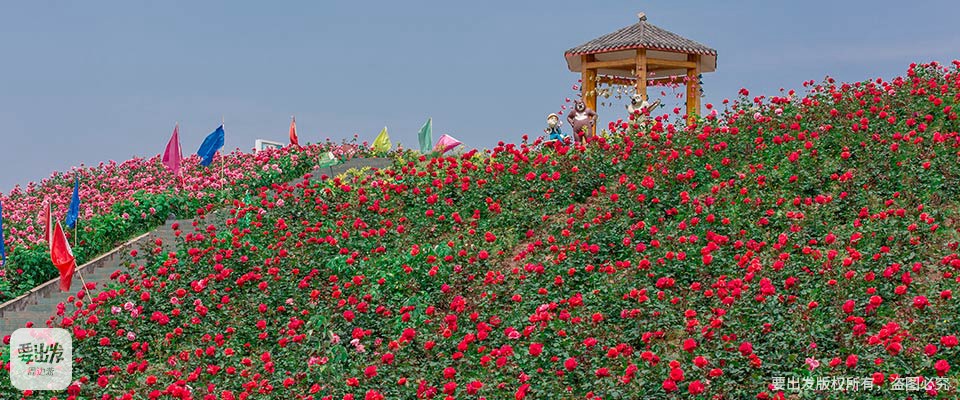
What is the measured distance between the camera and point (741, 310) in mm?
7941

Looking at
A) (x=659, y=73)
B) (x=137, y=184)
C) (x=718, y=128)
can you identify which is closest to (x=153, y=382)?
(x=718, y=128)

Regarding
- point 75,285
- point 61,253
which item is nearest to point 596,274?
point 61,253

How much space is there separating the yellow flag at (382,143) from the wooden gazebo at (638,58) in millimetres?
4259

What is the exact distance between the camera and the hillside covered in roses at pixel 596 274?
757 centimetres

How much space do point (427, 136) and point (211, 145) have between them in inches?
170

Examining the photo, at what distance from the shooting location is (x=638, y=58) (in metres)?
20.1

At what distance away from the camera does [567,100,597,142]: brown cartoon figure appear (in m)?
17.3

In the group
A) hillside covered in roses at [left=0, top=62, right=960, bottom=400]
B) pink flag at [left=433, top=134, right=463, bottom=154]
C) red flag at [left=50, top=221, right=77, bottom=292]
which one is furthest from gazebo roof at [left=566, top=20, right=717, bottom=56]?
red flag at [left=50, top=221, right=77, bottom=292]

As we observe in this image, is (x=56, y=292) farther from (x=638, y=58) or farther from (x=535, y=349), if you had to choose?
(x=638, y=58)

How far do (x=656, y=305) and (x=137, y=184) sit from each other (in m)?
16.3

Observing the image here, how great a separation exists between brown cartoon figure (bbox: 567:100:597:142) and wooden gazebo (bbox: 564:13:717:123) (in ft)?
8.70

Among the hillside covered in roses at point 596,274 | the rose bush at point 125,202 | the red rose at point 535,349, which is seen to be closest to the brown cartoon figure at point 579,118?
the hillside covered in roses at point 596,274

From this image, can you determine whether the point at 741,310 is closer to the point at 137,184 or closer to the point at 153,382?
the point at 153,382

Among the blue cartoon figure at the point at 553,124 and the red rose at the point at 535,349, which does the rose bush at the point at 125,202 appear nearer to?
the blue cartoon figure at the point at 553,124
